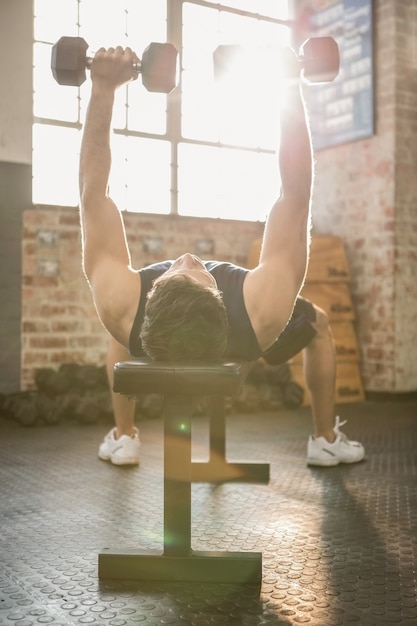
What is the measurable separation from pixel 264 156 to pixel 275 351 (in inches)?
132

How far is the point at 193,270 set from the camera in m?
1.90

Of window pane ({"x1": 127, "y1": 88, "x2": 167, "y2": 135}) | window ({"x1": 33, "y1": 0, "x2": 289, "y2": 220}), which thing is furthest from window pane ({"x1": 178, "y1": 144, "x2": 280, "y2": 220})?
window pane ({"x1": 127, "y1": 88, "x2": 167, "y2": 135})

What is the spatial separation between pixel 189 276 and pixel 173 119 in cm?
371

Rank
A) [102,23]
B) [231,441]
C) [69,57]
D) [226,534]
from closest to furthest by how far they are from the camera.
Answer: [226,534], [69,57], [231,441], [102,23]

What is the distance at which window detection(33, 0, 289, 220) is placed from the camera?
188 inches

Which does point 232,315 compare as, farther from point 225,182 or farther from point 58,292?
point 225,182

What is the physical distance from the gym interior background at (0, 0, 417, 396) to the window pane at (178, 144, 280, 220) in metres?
0.07

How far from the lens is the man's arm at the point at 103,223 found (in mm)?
1873

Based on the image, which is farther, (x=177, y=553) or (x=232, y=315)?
(x=232, y=315)

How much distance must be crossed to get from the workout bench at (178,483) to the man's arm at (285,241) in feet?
0.76

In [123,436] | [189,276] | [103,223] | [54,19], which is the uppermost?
[54,19]

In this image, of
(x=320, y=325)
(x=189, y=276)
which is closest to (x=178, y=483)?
(x=189, y=276)

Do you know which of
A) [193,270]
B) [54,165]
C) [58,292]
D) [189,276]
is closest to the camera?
[189,276]

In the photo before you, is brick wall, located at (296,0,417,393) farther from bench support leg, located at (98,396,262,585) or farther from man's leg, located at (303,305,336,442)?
bench support leg, located at (98,396,262,585)
